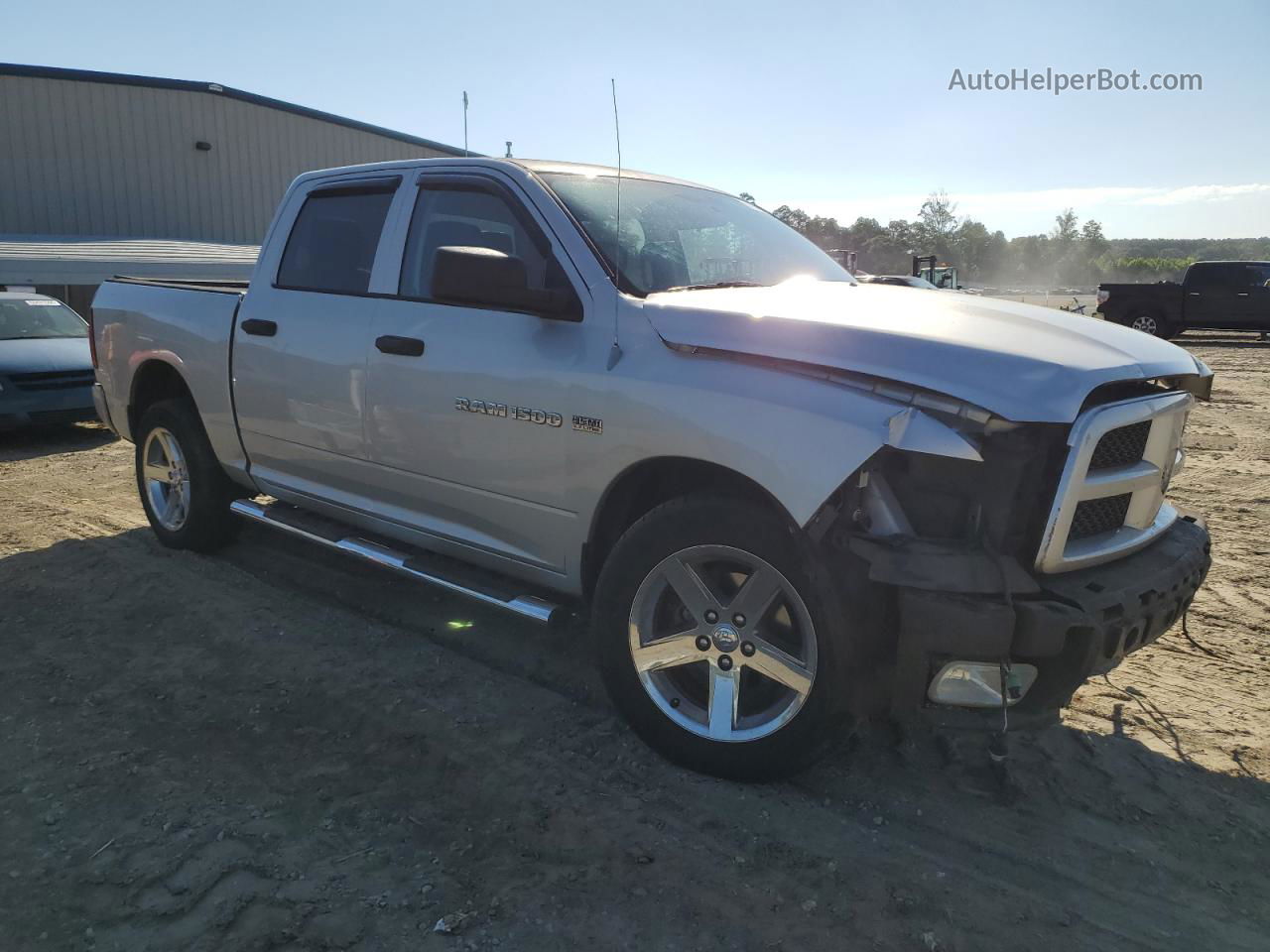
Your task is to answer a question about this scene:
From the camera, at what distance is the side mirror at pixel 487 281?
3.12 metres

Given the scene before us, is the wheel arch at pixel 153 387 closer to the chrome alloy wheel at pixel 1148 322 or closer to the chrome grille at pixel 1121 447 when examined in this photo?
the chrome grille at pixel 1121 447

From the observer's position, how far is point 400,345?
375cm

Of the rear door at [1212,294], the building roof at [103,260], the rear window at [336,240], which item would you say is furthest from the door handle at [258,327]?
the rear door at [1212,294]

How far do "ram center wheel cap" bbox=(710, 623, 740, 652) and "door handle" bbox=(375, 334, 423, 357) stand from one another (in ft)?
5.53

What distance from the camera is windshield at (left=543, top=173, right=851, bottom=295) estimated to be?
3.43 metres

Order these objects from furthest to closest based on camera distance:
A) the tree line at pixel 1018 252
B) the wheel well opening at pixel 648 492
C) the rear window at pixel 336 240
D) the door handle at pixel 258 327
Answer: the tree line at pixel 1018 252, the door handle at pixel 258 327, the rear window at pixel 336 240, the wheel well opening at pixel 648 492

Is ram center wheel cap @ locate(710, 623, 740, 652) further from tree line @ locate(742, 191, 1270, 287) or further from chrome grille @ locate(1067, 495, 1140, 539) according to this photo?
tree line @ locate(742, 191, 1270, 287)

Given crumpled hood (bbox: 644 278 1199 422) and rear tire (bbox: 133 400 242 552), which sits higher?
crumpled hood (bbox: 644 278 1199 422)

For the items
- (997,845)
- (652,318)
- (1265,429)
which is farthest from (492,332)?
(1265,429)

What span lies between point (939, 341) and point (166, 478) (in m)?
4.75

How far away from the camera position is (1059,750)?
323 centimetres

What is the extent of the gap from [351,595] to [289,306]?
1526 mm

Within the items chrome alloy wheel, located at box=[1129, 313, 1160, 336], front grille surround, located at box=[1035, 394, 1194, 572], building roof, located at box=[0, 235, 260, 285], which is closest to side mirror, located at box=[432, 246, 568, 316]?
front grille surround, located at box=[1035, 394, 1194, 572]

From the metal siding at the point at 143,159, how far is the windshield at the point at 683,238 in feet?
73.6
